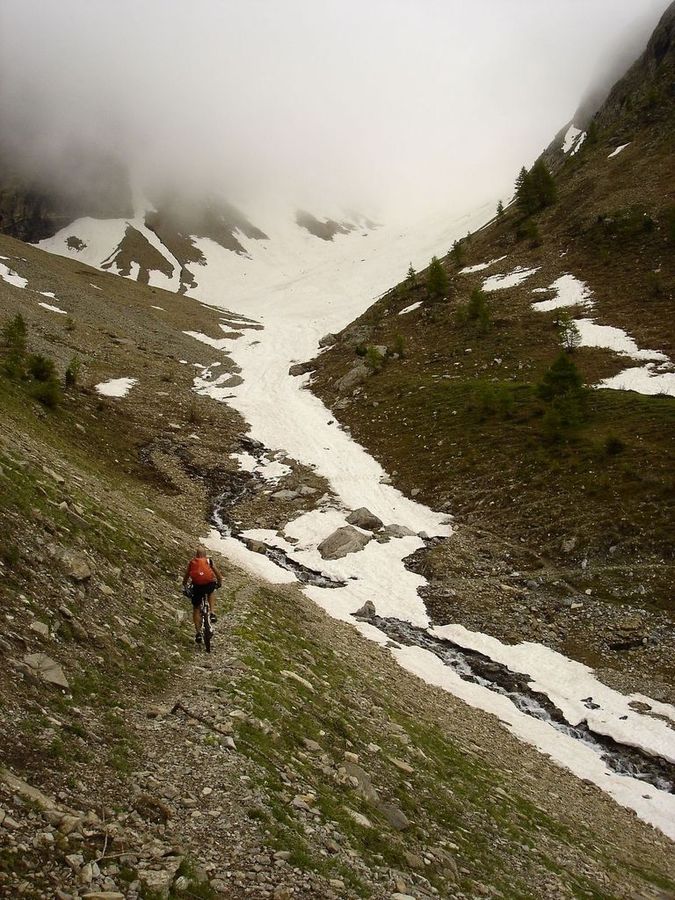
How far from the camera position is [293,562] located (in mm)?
26766

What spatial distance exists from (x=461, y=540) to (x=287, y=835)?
74.3 feet

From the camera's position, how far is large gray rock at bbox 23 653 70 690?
802 cm

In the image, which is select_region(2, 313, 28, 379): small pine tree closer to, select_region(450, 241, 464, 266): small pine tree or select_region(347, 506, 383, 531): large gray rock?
select_region(347, 506, 383, 531): large gray rock

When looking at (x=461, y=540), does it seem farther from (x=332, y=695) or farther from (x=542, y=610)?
(x=332, y=695)

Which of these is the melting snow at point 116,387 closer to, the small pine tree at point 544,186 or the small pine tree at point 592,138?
the small pine tree at point 544,186

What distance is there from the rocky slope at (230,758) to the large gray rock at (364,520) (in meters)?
10.5

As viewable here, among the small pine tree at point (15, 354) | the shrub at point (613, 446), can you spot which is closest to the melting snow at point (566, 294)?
the shrub at point (613, 446)

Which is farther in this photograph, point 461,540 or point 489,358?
point 489,358

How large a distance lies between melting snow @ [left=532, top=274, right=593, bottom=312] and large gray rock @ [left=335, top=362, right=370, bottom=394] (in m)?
19.2

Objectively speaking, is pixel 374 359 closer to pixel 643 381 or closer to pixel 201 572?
pixel 643 381

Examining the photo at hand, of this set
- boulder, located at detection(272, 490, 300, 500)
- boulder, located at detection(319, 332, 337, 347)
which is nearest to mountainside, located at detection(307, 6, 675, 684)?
boulder, located at detection(319, 332, 337, 347)

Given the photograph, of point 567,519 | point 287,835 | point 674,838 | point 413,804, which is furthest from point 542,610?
point 287,835

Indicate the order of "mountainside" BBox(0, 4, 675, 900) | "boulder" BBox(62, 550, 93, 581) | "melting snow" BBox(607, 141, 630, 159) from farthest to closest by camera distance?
"melting snow" BBox(607, 141, 630, 159)
"boulder" BBox(62, 550, 93, 581)
"mountainside" BBox(0, 4, 675, 900)

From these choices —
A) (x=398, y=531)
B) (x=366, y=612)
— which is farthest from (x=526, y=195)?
(x=366, y=612)
